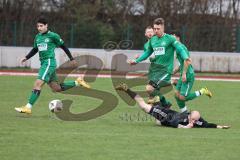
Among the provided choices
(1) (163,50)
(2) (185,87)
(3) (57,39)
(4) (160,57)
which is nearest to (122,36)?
(3) (57,39)

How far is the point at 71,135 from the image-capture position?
11.6 meters

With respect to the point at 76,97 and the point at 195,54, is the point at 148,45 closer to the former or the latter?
the point at 76,97

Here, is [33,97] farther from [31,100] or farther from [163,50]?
[163,50]

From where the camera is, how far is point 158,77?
1562cm

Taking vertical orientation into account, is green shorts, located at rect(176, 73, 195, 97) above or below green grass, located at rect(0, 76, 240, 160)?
above

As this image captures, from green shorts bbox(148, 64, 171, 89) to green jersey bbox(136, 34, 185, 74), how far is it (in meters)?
0.18

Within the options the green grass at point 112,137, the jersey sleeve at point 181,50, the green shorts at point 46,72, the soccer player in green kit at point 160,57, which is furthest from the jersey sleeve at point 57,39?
the jersey sleeve at point 181,50

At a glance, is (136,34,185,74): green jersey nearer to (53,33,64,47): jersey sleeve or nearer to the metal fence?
(53,33,64,47): jersey sleeve

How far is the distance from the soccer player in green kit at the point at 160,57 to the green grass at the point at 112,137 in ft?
2.51

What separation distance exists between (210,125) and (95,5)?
106ft

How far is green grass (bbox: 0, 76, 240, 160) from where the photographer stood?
9797mm

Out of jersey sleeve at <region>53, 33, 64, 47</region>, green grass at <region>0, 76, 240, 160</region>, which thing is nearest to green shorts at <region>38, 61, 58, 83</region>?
jersey sleeve at <region>53, 33, 64, 47</region>

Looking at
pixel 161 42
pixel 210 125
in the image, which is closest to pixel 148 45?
pixel 161 42

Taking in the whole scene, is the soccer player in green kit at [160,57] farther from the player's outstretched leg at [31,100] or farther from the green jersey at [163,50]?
the player's outstretched leg at [31,100]
